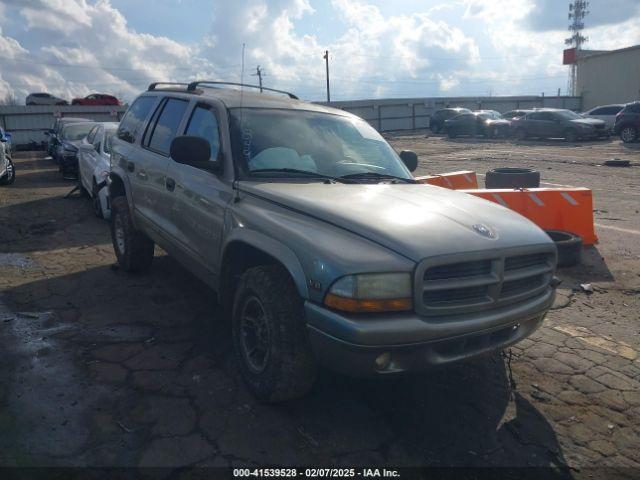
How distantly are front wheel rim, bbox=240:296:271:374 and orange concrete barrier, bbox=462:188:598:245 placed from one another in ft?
14.2

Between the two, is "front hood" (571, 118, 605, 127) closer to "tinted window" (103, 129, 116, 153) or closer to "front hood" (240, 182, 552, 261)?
"tinted window" (103, 129, 116, 153)

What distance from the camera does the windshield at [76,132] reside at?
14953mm

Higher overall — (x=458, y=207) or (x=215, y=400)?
(x=458, y=207)

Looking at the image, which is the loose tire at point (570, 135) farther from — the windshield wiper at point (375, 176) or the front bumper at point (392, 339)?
the front bumper at point (392, 339)

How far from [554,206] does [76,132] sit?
44.4ft


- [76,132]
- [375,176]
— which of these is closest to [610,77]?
[76,132]

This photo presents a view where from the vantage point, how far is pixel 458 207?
3426mm

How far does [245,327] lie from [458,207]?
1.61m

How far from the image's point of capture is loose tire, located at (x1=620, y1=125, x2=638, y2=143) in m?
21.6

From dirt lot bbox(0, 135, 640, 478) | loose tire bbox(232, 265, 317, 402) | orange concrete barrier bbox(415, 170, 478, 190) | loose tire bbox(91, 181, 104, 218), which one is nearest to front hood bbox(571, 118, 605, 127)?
orange concrete barrier bbox(415, 170, 478, 190)

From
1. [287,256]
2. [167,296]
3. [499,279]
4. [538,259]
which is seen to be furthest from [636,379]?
[167,296]

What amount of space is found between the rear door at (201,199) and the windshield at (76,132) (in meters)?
12.1

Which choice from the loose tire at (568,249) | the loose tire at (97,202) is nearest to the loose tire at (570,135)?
the loose tire at (568,249)

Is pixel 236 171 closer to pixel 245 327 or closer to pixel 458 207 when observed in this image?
pixel 245 327
